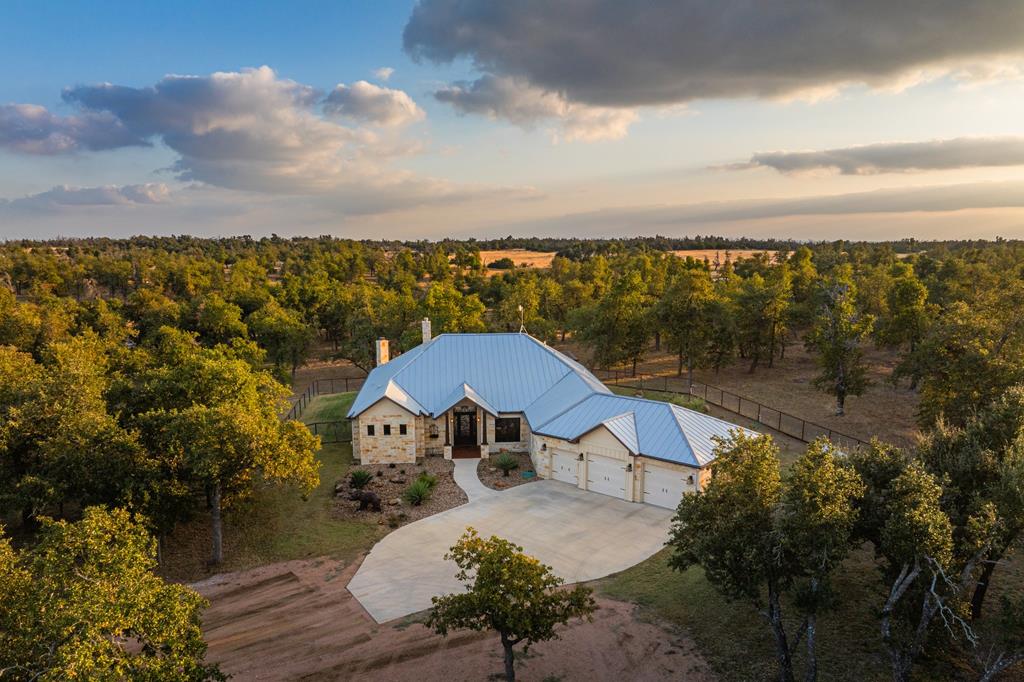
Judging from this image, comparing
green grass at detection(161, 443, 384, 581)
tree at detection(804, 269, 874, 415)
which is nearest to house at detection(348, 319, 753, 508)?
green grass at detection(161, 443, 384, 581)

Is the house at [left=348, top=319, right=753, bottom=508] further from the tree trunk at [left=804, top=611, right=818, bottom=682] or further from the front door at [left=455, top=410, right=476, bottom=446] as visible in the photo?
the tree trunk at [left=804, top=611, right=818, bottom=682]

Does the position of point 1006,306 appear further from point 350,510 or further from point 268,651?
point 268,651

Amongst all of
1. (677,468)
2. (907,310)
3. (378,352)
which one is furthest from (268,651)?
(907,310)

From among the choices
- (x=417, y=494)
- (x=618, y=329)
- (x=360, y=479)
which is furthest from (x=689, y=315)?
(x=360, y=479)

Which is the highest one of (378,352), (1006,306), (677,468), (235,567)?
(1006,306)

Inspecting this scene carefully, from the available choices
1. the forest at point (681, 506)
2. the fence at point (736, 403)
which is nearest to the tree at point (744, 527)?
the forest at point (681, 506)

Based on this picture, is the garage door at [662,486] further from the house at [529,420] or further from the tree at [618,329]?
the tree at [618,329]
